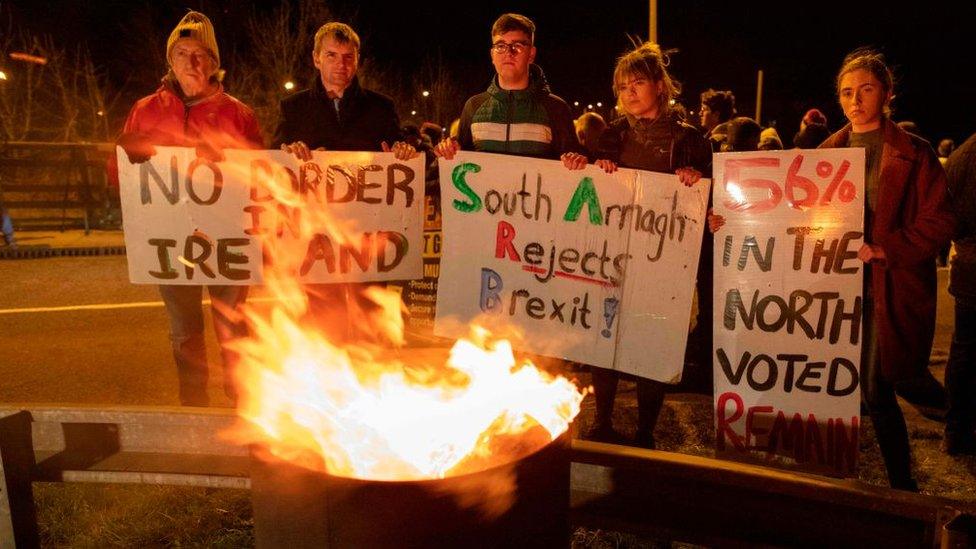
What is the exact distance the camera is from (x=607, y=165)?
364cm

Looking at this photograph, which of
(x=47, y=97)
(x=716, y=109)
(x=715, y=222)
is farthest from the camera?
(x=47, y=97)

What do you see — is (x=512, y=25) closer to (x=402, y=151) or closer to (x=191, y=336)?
(x=402, y=151)

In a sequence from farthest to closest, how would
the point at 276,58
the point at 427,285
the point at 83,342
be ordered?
1. the point at 276,58
2. the point at 83,342
3. the point at 427,285

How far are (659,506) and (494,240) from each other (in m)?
1.89

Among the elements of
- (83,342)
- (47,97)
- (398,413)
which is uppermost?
(47,97)

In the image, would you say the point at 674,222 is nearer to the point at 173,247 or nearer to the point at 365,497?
the point at 365,497

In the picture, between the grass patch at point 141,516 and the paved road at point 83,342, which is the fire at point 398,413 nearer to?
the grass patch at point 141,516

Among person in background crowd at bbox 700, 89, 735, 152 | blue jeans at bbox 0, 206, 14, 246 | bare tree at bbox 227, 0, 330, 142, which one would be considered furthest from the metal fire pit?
bare tree at bbox 227, 0, 330, 142

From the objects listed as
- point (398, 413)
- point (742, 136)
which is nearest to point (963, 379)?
point (742, 136)

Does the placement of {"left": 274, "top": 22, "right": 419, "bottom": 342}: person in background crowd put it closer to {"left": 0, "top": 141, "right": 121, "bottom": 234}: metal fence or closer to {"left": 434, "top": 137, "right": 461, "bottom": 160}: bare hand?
{"left": 434, "top": 137, "right": 461, "bottom": 160}: bare hand

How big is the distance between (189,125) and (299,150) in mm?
574

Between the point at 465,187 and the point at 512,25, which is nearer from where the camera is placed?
the point at 512,25

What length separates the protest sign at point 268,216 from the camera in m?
3.90

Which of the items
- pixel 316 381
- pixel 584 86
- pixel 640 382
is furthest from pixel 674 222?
pixel 584 86
